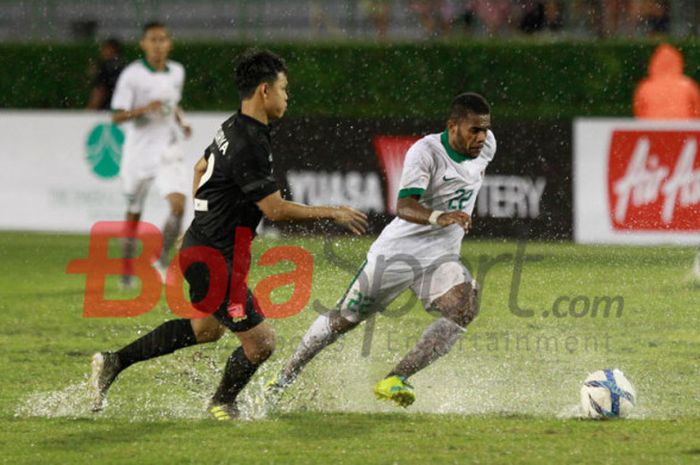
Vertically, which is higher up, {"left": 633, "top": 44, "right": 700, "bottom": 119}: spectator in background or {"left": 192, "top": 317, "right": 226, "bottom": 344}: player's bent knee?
{"left": 633, "top": 44, "right": 700, "bottom": 119}: spectator in background

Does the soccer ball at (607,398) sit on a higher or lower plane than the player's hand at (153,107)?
lower

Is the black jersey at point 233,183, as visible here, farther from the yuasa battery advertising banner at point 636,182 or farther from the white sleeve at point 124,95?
the yuasa battery advertising banner at point 636,182

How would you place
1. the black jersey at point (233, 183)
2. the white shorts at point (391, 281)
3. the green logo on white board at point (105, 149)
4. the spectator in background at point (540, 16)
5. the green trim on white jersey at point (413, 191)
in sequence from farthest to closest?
the spectator in background at point (540, 16) → the green logo on white board at point (105, 149) → the white shorts at point (391, 281) → the green trim on white jersey at point (413, 191) → the black jersey at point (233, 183)

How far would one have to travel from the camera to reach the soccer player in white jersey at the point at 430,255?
8.25m

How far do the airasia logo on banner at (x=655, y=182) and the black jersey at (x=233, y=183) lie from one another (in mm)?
8541

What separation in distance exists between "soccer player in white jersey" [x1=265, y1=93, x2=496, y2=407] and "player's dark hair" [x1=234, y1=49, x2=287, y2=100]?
1021 millimetres

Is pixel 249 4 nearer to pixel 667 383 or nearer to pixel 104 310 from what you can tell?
pixel 104 310

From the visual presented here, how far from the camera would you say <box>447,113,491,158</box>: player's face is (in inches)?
326

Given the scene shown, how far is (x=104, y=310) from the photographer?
1241cm

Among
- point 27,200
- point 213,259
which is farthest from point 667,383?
point 27,200

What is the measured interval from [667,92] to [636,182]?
6.48 feet

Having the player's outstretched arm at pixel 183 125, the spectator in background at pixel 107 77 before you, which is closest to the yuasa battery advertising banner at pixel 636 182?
the player's outstretched arm at pixel 183 125

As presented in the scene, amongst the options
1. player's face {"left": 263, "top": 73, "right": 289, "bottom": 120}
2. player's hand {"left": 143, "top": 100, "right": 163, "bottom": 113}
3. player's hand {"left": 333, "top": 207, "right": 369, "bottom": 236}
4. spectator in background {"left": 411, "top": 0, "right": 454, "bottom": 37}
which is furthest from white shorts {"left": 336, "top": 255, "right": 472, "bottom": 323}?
spectator in background {"left": 411, "top": 0, "right": 454, "bottom": 37}

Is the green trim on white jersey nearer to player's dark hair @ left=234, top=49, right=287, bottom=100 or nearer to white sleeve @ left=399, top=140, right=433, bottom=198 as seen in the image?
white sleeve @ left=399, top=140, right=433, bottom=198
